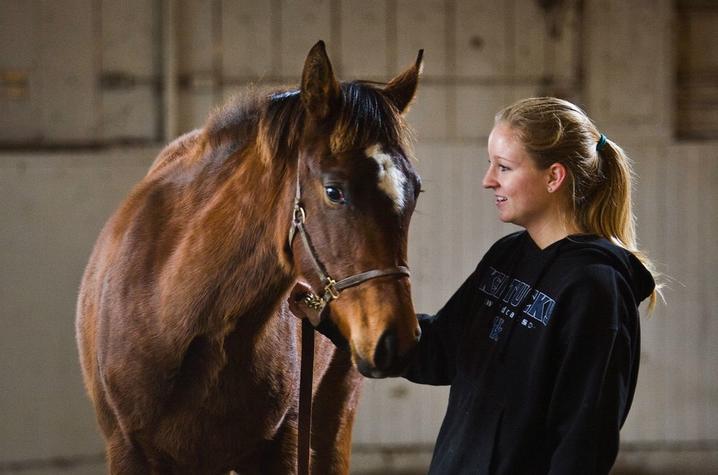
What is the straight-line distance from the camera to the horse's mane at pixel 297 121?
4.87ft

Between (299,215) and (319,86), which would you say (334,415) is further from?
(319,86)

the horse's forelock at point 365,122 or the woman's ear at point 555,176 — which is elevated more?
the horse's forelock at point 365,122

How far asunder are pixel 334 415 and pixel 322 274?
0.88 meters

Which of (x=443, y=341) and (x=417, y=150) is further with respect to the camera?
(x=417, y=150)

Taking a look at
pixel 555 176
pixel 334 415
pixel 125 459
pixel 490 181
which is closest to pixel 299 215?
pixel 490 181

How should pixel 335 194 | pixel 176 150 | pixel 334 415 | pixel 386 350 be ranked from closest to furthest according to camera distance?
pixel 386 350 → pixel 335 194 → pixel 176 150 → pixel 334 415

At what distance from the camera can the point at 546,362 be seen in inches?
50.9

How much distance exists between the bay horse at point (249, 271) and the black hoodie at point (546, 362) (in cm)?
14

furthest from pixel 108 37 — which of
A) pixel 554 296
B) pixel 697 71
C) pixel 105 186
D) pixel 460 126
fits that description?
pixel 554 296

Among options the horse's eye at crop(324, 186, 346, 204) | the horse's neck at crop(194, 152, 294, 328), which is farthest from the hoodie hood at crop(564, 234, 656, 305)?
the horse's neck at crop(194, 152, 294, 328)

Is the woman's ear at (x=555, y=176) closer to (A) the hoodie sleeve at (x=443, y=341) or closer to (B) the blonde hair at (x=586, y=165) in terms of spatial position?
(B) the blonde hair at (x=586, y=165)

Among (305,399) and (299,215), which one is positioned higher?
(299,215)

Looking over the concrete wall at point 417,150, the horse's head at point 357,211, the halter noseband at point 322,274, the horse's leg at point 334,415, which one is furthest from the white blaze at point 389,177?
the concrete wall at point 417,150

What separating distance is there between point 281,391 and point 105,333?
39cm
